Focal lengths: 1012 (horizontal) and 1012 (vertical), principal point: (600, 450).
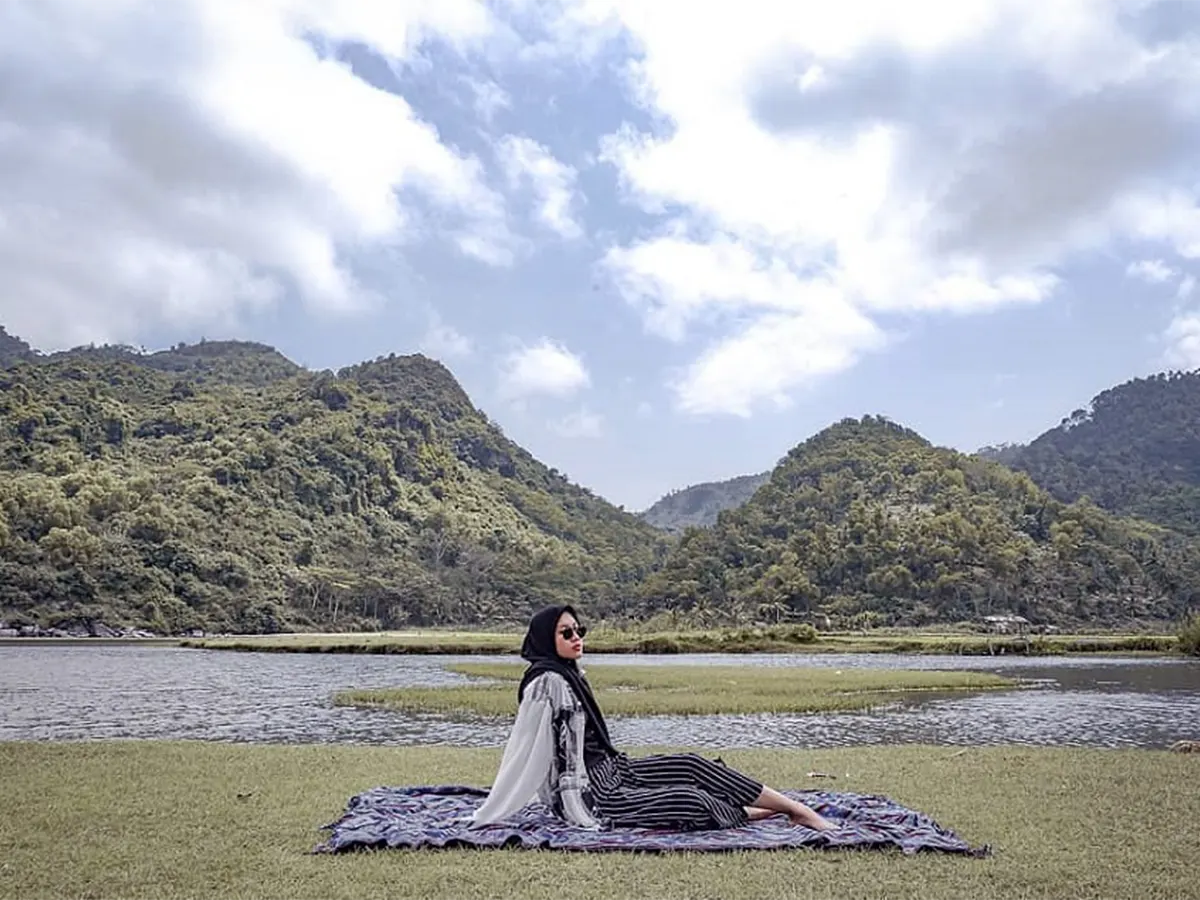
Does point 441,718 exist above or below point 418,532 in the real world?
below

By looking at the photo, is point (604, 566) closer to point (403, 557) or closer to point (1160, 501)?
point (403, 557)

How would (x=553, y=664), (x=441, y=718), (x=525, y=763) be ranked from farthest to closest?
1. (x=441, y=718)
2. (x=553, y=664)
3. (x=525, y=763)

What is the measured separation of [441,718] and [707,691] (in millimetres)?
9793

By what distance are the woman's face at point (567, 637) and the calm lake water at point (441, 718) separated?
393 inches

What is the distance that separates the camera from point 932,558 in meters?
118

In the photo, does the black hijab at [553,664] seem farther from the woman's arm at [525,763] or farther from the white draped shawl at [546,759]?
the woman's arm at [525,763]

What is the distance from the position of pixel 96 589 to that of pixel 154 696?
67.9 metres

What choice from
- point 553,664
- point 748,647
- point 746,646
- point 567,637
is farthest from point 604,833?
point 746,646

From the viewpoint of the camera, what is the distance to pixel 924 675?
3981cm

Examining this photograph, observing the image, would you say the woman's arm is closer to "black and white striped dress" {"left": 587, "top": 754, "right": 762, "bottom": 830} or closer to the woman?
the woman

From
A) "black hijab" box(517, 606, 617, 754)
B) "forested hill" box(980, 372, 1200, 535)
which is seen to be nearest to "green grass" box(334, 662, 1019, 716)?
"black hijab" box(517, 606, 617, 754)

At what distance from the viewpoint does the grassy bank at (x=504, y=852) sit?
20.4ft

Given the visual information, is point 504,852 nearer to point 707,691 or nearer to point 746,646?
point 707,691

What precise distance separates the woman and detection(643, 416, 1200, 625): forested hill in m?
102
